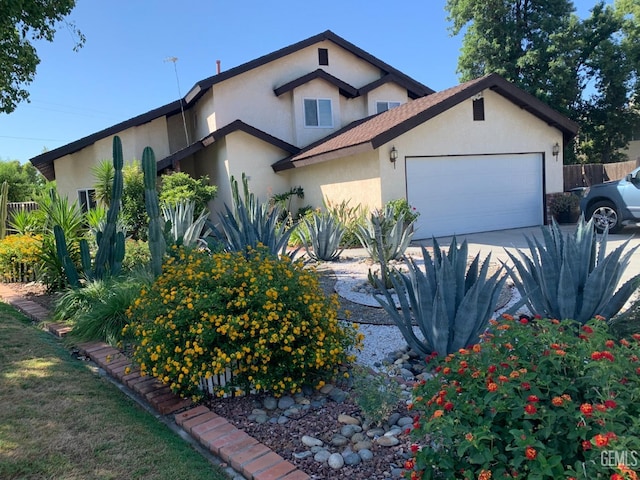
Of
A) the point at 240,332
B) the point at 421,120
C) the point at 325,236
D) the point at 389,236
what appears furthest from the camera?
the point at 421,120

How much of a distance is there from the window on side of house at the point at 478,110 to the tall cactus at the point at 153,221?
453 inches

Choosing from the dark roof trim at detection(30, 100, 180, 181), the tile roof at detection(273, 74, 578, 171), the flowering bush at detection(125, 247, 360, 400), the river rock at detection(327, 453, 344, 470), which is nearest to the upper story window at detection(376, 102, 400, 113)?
the tile roof at detection(273, 74, 578, 171)

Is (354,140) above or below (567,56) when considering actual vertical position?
below

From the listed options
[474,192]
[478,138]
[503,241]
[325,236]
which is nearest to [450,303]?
[325,236]

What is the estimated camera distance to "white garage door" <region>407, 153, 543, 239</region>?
46.6 ft

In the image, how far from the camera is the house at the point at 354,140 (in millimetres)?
14086

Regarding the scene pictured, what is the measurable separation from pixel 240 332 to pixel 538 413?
2386 millimetres

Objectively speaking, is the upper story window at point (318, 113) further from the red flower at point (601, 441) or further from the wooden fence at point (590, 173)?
the red flower at point (601, 441)

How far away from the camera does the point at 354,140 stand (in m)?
14.0

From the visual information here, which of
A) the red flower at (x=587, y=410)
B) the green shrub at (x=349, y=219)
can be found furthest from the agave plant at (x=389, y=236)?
the red flower at (x=587, y=410)

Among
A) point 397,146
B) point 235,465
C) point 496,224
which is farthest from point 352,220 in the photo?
point 235,465

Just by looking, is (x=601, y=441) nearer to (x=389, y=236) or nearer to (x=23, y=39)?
(x=389, y=236)

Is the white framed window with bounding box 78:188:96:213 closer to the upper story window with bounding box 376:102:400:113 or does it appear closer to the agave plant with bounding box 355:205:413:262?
the upper story window with bounding box 376:102:400:113

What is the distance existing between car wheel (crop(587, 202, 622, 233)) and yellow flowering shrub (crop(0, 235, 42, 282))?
1345cm
